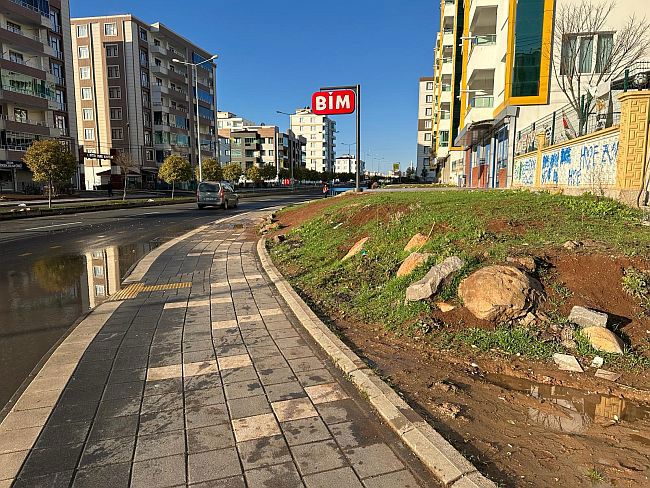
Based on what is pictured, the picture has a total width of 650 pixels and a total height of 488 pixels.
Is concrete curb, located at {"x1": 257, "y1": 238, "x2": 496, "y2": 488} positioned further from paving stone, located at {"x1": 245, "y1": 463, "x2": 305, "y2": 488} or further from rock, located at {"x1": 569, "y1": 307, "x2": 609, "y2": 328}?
rock, located at {"x1": 569, "y1": 307, "x2": 609, "y2": 328}

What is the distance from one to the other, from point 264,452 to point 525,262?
3998 millimetres

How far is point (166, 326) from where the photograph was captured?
555 cm

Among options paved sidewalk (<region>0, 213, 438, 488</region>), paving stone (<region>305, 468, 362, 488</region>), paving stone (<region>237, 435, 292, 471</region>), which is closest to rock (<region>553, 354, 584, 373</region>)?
paved sidewalk (<region>0, 213, 438, 488</region>)

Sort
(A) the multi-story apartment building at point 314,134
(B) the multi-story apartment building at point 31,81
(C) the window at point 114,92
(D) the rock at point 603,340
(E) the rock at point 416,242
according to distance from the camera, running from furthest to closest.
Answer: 1. (A) the multi-story apartment building at point 314,134
2. (C) the window at point 114,92
3. (B) the multi-story apartment building at point 31,81
4. (E) the rock at point 416,242
5. (D) the rock at point 603,340

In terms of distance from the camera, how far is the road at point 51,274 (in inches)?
200

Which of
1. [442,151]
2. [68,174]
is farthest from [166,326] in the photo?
[442,151]

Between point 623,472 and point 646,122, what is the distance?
891 centimetres

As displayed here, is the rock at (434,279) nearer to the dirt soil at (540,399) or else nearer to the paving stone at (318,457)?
the dirt soil at (540,399)

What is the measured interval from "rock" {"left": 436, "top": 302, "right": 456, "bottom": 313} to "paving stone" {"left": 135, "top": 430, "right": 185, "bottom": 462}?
320cm

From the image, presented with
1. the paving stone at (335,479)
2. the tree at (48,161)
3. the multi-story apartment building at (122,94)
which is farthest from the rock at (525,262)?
the multi-story apartment building at (122,94)

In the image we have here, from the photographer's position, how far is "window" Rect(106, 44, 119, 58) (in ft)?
202

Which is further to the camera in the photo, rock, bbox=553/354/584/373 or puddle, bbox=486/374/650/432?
rock, bbox=553/354/584/373

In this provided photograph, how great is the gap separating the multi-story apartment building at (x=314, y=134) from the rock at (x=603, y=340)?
145 metres

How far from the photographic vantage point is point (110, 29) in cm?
6194
